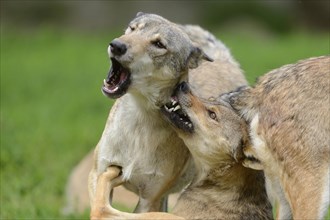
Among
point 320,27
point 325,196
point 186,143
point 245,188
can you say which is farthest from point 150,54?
point 320,27

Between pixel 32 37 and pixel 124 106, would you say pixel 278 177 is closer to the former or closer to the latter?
pixel 124 106

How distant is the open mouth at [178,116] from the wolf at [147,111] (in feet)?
0.23

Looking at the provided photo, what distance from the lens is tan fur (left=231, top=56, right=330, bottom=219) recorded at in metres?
6.81

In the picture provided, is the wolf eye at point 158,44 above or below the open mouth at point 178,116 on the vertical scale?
above

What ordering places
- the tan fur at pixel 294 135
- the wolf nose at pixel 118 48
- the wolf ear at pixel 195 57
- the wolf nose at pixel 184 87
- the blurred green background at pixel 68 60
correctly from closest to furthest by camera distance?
the tan fur at pixel 294 135
the wolf nose at pixel 118 48
the wolf nose at pixel 184 87
the wolf ear at pixel 195 57
the blurred green background at pixel 68 60

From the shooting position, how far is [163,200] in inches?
328

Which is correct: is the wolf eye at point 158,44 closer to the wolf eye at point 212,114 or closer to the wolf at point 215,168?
the wolf at point 215,168

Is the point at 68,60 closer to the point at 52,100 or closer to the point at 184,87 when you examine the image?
the point at 52,100

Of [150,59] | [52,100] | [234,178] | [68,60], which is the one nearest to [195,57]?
[150,59]

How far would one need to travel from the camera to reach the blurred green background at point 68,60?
425 inches

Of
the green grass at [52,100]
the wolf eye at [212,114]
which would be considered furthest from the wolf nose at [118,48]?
the green grass at [52,100]

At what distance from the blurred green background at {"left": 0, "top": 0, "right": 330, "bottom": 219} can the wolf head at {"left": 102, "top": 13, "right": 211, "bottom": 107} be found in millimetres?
2006

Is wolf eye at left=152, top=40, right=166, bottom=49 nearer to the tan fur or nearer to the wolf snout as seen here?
the wolf snout

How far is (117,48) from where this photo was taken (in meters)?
7.38
